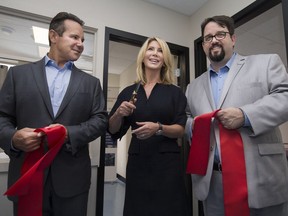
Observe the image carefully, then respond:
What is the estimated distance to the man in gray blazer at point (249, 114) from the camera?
103 cm

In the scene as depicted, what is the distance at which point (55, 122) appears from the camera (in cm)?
107

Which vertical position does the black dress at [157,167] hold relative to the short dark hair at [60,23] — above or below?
below

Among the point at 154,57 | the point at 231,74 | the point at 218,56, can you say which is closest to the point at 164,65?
the point at 154,57

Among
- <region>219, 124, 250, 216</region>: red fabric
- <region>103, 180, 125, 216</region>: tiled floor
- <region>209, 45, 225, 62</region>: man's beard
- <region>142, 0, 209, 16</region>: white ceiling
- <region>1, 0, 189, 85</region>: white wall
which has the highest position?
<region>142, 0, 209, 16</region>: white ceiling

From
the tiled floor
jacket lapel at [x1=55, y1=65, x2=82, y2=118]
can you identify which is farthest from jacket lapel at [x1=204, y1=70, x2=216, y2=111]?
the tiled floor

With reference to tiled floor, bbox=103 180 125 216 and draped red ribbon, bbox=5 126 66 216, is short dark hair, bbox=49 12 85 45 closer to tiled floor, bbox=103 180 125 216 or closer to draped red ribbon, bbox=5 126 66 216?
draped red ribbon, bbox=5 126 66 216

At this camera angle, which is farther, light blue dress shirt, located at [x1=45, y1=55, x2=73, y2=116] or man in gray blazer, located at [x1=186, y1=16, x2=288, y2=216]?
light blue dress shirt, located at [x1=45, y1=55, x2=73, y2=116]

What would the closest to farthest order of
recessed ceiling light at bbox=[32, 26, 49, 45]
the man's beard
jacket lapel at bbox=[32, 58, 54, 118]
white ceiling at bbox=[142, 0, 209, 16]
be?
jacket lapel at bbox=[32, 58, 54, 118] < the man's beard < recessed ceiling light at bbox=[32, 26, 49, 45] < white ceiling at bbox=[142, 0, 209, 16]

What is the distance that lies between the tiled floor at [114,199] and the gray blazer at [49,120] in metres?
2.01

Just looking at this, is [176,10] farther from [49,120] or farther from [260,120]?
[49,120]

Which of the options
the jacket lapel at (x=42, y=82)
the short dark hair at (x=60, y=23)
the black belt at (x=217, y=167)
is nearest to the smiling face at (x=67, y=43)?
the short dark hair at (x=60, y=23)

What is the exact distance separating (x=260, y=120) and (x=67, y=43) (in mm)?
1155

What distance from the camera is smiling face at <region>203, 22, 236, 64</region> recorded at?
1315 millimetres

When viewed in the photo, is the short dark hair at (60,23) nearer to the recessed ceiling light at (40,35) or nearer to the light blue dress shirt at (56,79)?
the light blue dress shirt at (56,79)
